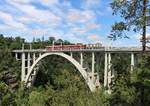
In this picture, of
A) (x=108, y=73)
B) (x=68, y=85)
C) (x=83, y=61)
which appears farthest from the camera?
(x=83, y=61)

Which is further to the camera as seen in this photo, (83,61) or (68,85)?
(83,61)

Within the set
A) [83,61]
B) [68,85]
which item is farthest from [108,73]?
[83,61]

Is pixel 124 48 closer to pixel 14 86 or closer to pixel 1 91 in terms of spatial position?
pixel 1 91

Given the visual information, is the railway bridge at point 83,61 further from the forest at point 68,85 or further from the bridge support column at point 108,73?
the forest at point 68,85

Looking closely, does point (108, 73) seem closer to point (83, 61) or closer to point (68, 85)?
point (68, 85)

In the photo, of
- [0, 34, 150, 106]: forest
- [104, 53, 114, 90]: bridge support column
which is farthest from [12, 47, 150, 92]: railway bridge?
[0, 34, 150, 106]: forest

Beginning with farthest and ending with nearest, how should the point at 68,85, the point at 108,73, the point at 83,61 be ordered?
the point at 83,61, the point at 68,85, the point at 108,73

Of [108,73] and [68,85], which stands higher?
[108,73]

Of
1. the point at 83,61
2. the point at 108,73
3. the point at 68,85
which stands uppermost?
the point at 83,61

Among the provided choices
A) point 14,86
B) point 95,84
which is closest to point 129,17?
point 95,84

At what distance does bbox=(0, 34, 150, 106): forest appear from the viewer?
16.8m

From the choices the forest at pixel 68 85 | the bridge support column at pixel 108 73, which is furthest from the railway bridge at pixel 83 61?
the forest at pixel 68 85

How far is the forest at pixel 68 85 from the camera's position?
16764 millimetres

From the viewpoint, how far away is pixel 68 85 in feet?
136
